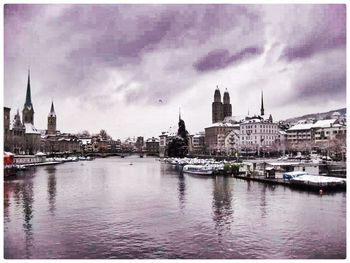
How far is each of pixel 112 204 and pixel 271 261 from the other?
13.0 feet

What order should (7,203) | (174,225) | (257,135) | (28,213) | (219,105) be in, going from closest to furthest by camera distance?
(174,225) → (28,213) → (7,203) → (219,105) → (257,135)

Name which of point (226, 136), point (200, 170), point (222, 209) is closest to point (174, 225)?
point (222, 209)

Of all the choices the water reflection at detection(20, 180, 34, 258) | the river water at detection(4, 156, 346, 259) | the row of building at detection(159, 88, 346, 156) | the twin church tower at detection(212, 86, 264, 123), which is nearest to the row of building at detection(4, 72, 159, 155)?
the water reflection at detection(20, 180, 34, 258)

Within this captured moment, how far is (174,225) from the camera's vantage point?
20.3ft

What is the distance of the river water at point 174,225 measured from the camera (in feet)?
16.5

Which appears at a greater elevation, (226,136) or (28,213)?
(226,136)

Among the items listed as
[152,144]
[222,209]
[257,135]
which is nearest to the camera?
[222,209]

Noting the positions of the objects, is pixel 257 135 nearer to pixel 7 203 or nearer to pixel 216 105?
pixel 216 105

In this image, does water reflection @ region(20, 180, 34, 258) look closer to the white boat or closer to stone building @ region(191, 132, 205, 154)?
the white boat

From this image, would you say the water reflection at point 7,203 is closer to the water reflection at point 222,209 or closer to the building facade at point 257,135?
the water reflection at point 222,209

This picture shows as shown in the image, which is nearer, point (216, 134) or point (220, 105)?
point (220, 105)

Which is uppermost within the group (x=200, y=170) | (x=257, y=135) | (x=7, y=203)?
(x=257, y=135)

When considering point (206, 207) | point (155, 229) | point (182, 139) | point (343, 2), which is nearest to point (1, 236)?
point (155, 229)

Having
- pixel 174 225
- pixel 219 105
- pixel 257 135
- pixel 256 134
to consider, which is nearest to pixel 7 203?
pixel 174 225
